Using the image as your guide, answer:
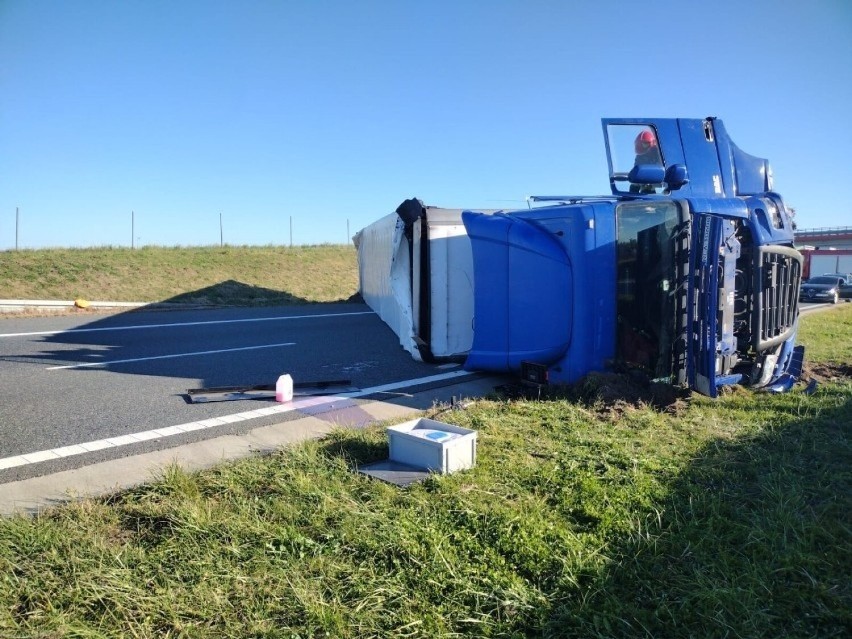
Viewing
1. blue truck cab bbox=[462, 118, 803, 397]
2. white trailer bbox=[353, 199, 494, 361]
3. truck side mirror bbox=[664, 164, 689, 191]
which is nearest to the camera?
blue truck cab bbox=[462, 118, 803, 397]

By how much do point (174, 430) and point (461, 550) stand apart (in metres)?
3.23

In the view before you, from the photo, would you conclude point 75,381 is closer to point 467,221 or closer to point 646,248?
point 467,221

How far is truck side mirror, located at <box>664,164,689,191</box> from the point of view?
655 cm

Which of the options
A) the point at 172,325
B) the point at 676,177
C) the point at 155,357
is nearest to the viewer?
the point at 676,177

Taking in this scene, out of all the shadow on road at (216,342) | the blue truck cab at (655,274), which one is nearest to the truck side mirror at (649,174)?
the blue truck cab at (655,274)

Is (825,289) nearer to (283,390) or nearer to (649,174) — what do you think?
(649,174)

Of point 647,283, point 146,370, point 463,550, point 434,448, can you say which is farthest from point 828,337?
point 146,370

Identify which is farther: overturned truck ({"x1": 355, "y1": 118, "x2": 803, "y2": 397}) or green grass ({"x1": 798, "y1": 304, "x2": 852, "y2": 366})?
green grass ({"x1": 798, "y1": 304, "x2": 852, "y2": 366})

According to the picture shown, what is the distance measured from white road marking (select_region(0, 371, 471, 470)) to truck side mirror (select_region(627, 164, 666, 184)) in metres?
3.41

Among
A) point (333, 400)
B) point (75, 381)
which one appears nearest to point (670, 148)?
point (333, 400)

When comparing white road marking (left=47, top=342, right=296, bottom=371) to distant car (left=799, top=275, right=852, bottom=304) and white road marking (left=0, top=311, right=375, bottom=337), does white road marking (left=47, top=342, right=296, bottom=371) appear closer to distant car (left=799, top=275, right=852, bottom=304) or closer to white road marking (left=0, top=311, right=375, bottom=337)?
white road marking (left=0, top=311, right=375, bottom=337)

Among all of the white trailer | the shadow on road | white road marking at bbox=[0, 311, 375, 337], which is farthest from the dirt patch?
white road marking at bbox=[0, 311, 375, 337]

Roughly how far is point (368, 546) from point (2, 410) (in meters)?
4.75

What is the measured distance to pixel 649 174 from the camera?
21.6ft
